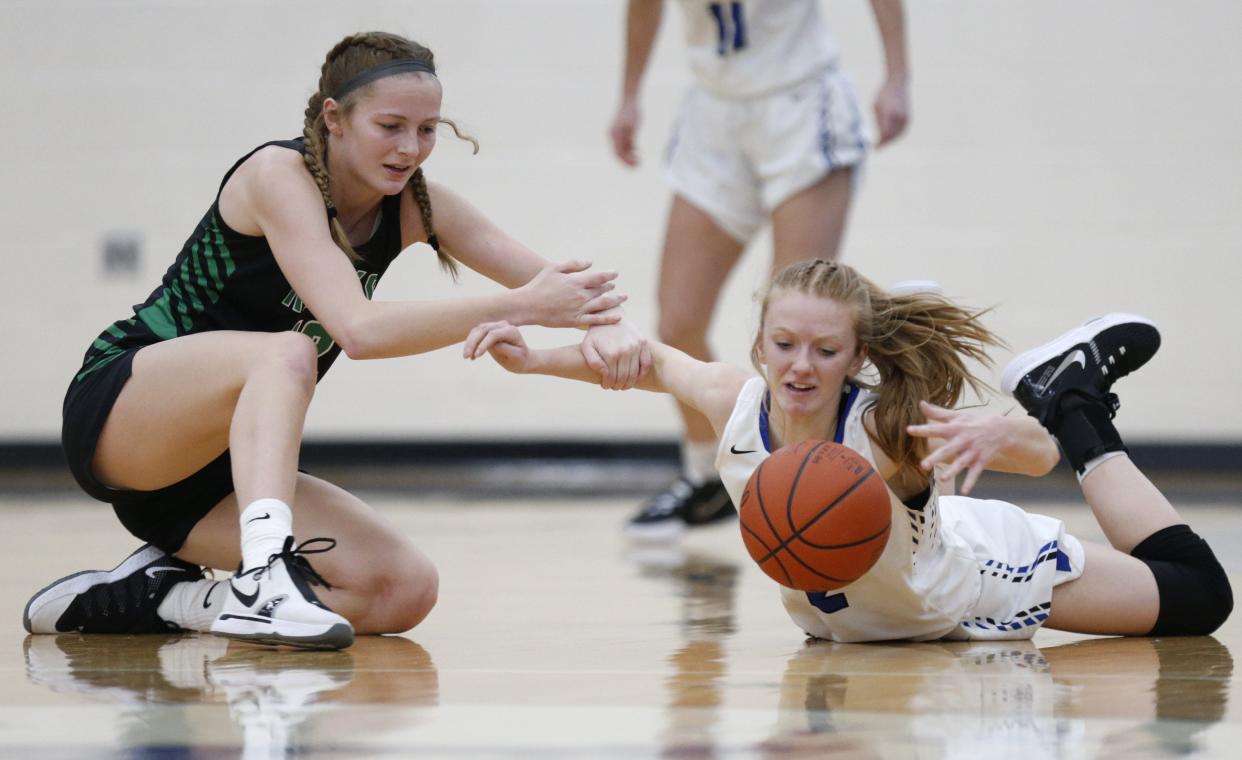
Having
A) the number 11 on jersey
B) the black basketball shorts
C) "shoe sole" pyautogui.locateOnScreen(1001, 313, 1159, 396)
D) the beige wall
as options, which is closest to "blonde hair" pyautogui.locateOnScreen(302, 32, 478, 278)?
the black basketball shorts

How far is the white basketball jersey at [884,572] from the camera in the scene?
8.59ft

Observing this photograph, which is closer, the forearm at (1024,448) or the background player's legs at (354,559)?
the forearm at (1024,448)

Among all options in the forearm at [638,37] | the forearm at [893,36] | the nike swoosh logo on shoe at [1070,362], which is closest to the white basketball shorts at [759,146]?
the forearm at [893,36]

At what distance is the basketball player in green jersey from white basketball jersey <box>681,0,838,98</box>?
1894 millimetres

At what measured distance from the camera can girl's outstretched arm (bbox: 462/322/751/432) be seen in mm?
2691

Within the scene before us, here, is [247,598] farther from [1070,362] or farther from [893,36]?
[893,36]

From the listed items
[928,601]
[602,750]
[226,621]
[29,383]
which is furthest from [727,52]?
[29,383]

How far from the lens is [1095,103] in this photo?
22.8 ft

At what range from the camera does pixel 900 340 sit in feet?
8.67

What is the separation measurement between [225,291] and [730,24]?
2306 mm

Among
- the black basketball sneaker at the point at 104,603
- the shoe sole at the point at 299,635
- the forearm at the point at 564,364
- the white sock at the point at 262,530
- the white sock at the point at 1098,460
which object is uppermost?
the forearm at the point at 564,364

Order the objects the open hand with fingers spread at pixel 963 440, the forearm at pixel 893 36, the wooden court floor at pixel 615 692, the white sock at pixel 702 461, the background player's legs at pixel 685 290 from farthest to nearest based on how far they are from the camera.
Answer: the white sock at pixel 702 461, the background player's legs at pixel 685 290, the forearm at pixel 893 36, the open hand with fingers spread at pixel 963 440, the wooden court floor at pixel 615 692

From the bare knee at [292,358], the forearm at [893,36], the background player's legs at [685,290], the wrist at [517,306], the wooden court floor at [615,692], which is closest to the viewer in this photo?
the wooden court floor at [615,692]

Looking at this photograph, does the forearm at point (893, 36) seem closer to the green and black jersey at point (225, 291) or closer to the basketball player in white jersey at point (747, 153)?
the basketball player in white jersey at point (747, 153)
